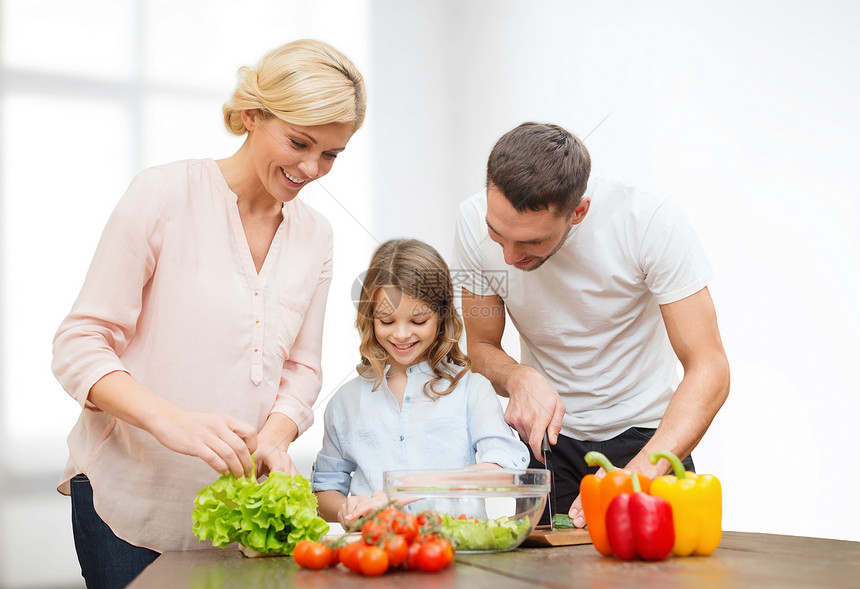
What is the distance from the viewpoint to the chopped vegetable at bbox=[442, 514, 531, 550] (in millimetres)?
1236

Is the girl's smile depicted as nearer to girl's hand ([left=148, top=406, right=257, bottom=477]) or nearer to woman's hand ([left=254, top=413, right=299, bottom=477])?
woman's hand ([left=254, top=413, right=299, bottom=477])

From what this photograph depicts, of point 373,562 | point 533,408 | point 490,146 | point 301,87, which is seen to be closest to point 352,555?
point 373,562

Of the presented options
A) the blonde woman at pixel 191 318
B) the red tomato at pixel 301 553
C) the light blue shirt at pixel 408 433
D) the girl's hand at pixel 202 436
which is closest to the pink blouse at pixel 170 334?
the blonde woman at pixel 191 318

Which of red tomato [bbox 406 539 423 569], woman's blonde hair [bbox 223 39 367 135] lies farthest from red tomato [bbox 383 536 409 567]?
woman's blonde hair [bbox 223 39 367 135]

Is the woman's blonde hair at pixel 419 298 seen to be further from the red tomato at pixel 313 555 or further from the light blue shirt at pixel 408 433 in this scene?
the red tomato at pixel 313 555

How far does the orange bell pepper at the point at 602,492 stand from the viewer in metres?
1.24

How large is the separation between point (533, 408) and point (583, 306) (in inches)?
12.5

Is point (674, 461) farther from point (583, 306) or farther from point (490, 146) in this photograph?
point (490, 146)

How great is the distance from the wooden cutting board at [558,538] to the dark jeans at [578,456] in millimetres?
459

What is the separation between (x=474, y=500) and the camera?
125cm

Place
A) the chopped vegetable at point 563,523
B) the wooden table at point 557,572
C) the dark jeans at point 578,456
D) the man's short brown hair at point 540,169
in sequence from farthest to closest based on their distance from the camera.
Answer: the dark jeans at point 578,456 < the man's short brown hair at point 540,169 < the chopped vegetable at point 563,523 < the wooden table at point 557,572

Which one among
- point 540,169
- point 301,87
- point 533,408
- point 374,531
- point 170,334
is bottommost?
point 374,531

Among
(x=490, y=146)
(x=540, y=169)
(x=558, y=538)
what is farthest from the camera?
(x=490, y=146)

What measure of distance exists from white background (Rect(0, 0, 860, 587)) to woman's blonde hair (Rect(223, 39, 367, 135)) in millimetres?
727
